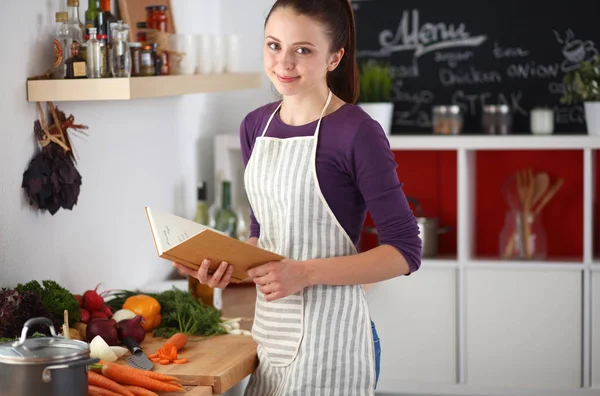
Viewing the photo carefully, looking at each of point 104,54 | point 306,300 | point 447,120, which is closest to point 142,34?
point 104,54

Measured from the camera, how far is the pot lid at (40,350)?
1.65 m

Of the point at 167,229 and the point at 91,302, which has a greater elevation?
the point at 167,229

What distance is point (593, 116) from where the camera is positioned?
Result: 151 inches

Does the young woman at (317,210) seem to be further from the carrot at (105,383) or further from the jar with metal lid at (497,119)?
the jar with metal lid at (497,119)

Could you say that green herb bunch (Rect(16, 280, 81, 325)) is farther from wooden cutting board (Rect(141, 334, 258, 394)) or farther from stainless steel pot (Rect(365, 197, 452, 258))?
stainless steel pot (Rect(365, 197, 452, 258))

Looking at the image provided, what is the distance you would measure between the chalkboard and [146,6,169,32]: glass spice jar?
4.98ft

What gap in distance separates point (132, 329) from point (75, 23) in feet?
2.59

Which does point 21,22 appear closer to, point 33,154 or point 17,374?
point 33,154

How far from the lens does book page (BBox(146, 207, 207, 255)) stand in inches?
71.1

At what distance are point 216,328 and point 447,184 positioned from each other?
208 cm

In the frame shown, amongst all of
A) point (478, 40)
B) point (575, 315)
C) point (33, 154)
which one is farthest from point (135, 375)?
point (478, 40)

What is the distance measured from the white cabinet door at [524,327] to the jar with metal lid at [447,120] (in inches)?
23.6

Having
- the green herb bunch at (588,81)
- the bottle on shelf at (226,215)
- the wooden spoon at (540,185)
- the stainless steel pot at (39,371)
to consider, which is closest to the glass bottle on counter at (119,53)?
the stainless steel pot at (39,371)

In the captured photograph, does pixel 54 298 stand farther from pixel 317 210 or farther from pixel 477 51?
pixel 477 51
